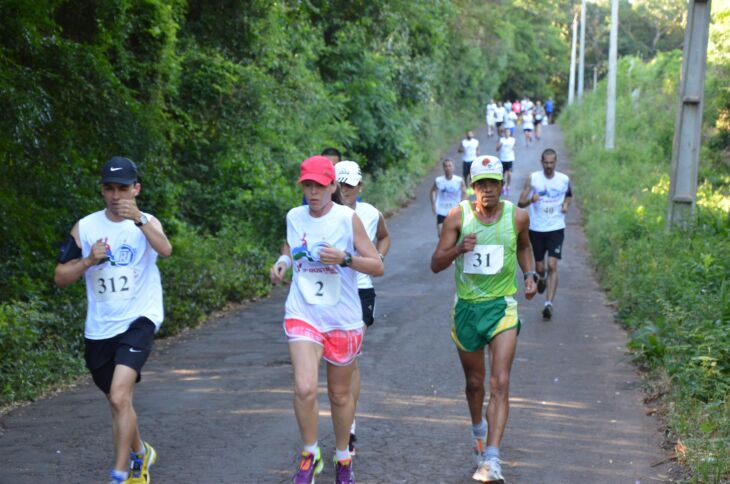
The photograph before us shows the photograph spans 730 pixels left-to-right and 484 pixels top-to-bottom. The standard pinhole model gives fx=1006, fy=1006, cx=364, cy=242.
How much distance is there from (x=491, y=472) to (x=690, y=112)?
31.3ft

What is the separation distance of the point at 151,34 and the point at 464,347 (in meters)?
8.56

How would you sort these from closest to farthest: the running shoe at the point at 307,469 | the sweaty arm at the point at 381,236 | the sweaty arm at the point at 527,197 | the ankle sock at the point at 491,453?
1. the running shoe at the point at 307,469
2. the ankle sock at the point at 491,453
3. the sweaty arm at the point at 381,236
4. the sweaty arm at the point at 527,197

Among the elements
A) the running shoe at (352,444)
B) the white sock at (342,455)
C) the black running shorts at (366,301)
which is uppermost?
the black running shorts at (366,301)

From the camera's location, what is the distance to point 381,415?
8109mm

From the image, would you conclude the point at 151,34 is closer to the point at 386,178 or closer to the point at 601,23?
the point at 386,178

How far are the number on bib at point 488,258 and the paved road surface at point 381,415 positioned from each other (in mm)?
1336

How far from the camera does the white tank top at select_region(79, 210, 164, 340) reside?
19.3 ft

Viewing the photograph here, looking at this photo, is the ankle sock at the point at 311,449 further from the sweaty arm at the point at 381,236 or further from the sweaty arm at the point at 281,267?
the sweaty arm at the point at 381,236

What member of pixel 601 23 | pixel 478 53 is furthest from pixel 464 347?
pixel 601 23

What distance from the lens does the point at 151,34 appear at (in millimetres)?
13523

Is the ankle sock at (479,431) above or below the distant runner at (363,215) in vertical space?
below

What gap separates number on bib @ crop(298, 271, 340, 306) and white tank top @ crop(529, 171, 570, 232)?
778 cm

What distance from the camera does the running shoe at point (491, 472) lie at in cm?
604

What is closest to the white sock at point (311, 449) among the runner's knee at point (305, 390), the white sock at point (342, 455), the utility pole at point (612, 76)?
the white sock at point (342, 455)
